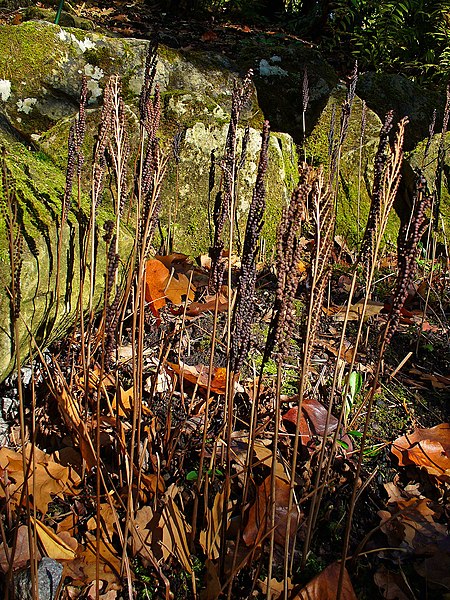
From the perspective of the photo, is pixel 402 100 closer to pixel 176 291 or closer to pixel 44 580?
pixel 176 291

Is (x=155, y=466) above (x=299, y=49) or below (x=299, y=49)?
below

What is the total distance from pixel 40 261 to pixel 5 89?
274 centimetres

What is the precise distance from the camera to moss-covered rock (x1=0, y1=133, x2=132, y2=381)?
5.25ft

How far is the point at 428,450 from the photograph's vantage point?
5.98 ft

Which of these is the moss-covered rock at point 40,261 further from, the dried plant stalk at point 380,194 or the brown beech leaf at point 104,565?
the dried plant stalk at point 380,194

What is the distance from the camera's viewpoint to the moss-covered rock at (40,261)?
1601 millimetres

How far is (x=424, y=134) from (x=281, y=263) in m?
4.73

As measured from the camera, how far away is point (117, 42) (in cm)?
447

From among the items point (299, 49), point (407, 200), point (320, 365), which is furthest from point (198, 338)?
point (299, 49)

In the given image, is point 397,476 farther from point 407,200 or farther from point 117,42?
point 117,42

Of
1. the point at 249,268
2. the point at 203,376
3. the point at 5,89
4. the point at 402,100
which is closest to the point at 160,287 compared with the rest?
the point at 203,376

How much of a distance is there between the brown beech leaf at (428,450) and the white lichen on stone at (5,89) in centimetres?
350

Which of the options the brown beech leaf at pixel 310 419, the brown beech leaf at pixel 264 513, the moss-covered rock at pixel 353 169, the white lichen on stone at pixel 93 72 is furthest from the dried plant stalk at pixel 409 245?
the white lichen on stone at pixel 93 72

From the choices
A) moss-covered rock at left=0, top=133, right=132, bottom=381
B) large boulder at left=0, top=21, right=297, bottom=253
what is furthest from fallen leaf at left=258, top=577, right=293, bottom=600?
large boulder at left=0, top=21, right=297, bottom=253
